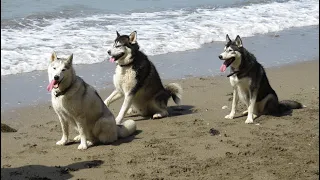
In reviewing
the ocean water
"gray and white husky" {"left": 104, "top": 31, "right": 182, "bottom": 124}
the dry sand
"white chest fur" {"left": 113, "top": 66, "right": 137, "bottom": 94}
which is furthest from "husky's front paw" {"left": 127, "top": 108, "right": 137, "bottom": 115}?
the ocean water

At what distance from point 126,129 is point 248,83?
6.80ft

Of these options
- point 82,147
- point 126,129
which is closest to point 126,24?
point 126,129

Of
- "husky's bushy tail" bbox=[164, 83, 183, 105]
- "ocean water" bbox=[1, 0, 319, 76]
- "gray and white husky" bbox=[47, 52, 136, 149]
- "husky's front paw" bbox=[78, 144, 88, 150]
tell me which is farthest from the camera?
"ocean water" bbox=[1, 0, 319, 76]

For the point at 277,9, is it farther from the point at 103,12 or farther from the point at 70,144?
the point at 70,144

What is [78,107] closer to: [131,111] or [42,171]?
[42,171]

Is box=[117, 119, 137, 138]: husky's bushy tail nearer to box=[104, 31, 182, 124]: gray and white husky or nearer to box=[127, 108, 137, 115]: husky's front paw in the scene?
box=[104, 31, 182, 124]: gray and white husky

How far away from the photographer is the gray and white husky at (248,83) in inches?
344

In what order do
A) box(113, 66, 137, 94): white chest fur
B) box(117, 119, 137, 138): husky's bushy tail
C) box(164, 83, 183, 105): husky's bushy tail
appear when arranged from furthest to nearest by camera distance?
box(164, 83, 183, 105): husky's bushy tail < box(113, 66, 137, 94): white chest fur < box(117, 119, 137, 138): husky's bushy tail

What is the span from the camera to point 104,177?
21.0 ft

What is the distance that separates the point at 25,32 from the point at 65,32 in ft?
3.24

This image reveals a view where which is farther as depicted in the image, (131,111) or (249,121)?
(131,111)

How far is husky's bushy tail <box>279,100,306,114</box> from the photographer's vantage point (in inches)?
361

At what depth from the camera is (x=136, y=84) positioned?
9.02m

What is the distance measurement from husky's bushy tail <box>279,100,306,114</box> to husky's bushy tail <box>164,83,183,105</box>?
1.62 meters
